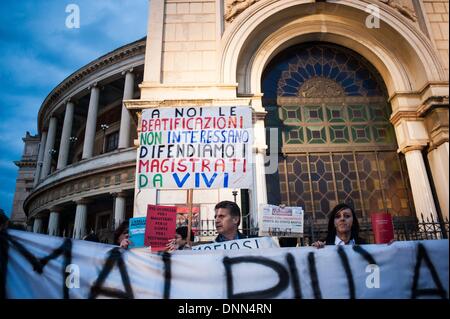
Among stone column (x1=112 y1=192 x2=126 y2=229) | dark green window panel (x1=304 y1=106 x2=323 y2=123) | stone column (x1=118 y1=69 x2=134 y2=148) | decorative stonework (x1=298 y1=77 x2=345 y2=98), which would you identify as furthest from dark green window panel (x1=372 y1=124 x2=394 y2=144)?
stone column (x1=118 y1=69 x2=134 y2=148)

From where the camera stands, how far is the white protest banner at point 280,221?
5.82m

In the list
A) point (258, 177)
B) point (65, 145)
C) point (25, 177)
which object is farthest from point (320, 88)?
point (25, 177)

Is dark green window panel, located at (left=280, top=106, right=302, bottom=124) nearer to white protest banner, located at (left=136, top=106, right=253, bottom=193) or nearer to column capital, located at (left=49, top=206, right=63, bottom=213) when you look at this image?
white protest banner, located at (left=136, top=106, right=253, bottom=193)

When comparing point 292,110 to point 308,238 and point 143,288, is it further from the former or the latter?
point 143,288

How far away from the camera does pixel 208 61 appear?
892cm

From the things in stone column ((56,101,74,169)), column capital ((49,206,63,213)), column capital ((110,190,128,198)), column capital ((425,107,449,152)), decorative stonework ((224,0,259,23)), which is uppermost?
stone column ((56,101,74,169))

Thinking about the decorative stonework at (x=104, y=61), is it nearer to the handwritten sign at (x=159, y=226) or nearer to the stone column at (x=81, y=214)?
the stone column at (x=81, y=214)

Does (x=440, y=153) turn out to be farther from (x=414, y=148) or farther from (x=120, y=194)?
(x=120, y=194)

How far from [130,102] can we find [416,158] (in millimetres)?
8269

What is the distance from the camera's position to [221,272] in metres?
3.47

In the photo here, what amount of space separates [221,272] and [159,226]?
5.50 ft

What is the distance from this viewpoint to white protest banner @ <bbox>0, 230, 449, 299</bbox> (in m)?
3.35

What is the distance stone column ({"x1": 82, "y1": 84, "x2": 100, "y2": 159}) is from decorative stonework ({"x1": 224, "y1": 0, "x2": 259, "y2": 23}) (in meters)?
16.9
